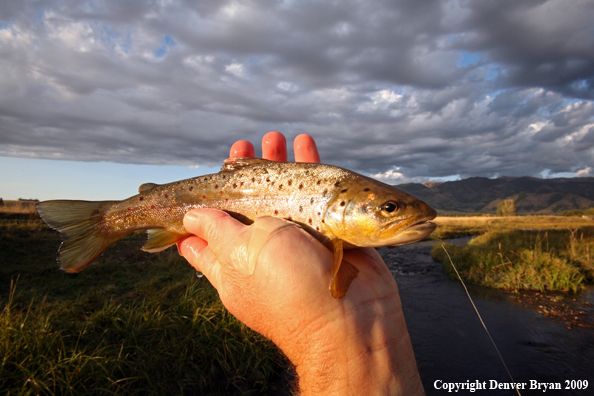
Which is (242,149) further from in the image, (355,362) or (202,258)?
(355,362)

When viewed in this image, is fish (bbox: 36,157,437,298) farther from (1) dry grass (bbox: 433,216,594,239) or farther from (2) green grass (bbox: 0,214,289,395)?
(1) dry grass (bbox: 433,216,594,239)

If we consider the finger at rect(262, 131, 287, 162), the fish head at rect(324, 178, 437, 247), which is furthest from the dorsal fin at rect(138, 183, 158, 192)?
the fish head at rect(324, 178, 437, 247)

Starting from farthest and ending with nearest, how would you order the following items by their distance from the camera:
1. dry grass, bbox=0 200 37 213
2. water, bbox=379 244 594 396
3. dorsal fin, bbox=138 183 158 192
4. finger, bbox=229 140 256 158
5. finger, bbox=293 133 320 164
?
dry grass, bbox=0 200 37 213, water, bbox=379 244 594 396, finger, bbox=293 133 320 164, finger, bbox=229 140 256 158, dorsal fin, bbox=138 183 158 192

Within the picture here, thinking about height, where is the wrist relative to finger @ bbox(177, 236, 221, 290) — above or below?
below

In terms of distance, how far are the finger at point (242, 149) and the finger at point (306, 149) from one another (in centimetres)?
86

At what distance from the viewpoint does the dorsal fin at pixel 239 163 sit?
371 centimetres

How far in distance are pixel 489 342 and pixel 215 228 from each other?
36.1ft

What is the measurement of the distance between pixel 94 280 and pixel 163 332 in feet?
18.7

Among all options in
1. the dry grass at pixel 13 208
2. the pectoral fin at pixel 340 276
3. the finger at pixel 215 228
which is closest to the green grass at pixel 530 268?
the pectoral fin at pixel 340 276

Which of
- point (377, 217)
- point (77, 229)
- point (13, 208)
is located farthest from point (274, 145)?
point (13, 208)

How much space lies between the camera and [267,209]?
3.36m

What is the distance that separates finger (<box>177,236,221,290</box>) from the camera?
10.7ft

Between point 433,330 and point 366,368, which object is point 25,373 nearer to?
point 366,368

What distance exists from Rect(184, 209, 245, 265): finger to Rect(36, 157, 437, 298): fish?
0.84ft
